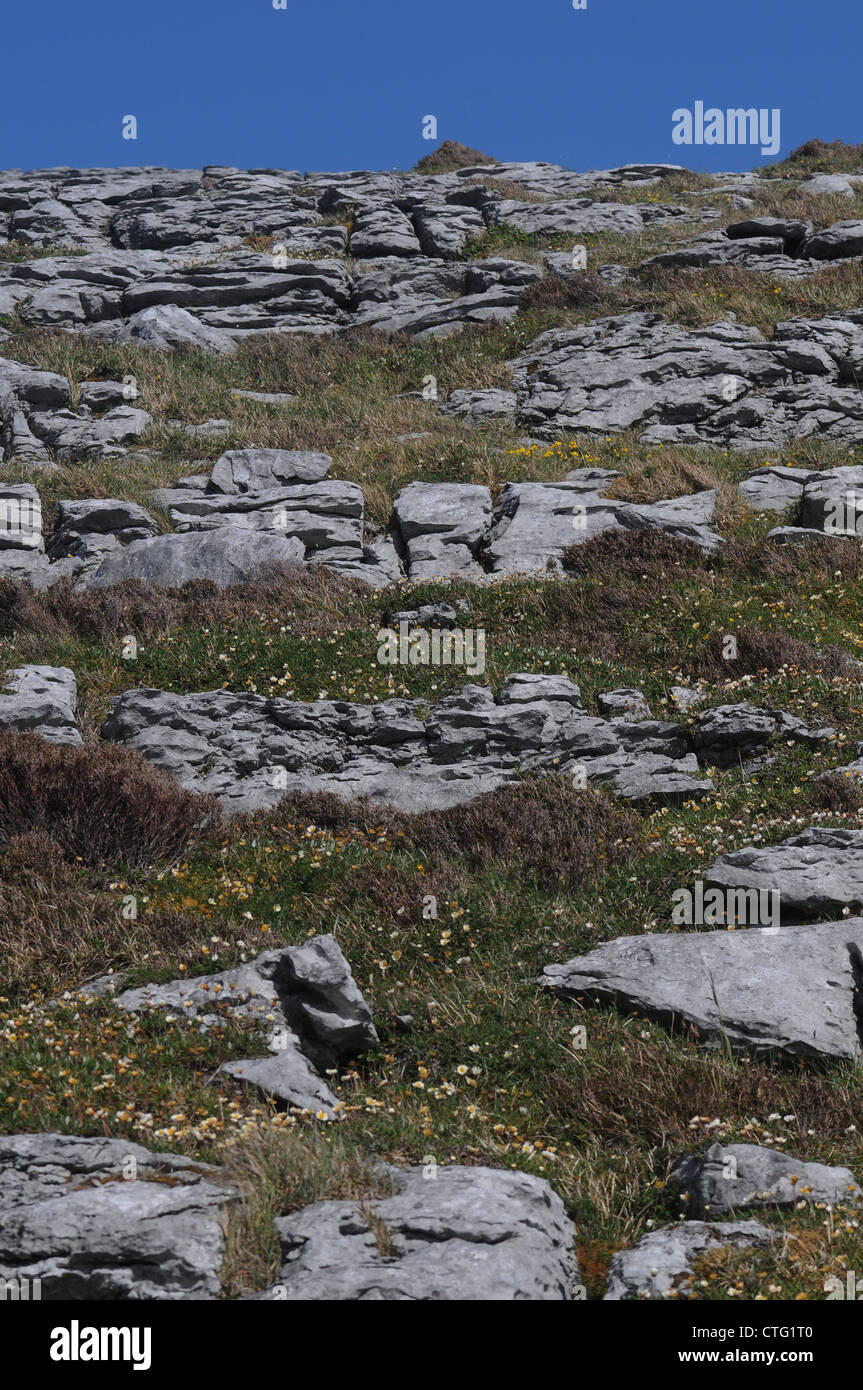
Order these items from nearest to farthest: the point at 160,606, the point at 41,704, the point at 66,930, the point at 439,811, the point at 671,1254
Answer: the point at 671,1254 → the point at 66,930 → the point at 439,811 → the point at 41,704 → the point at 160,606

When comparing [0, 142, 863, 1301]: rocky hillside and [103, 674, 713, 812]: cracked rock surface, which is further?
[103, 674, 713, 812]: cracked rock surface

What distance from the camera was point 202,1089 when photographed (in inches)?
262

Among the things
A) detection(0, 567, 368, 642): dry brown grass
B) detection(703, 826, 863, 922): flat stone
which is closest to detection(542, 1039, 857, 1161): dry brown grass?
detection(703, 826, 863, 922): flat stone

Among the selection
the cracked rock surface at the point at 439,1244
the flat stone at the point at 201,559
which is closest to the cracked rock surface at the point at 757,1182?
the cracked rock surface at the point at 439,1244

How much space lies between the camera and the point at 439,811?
10469mm

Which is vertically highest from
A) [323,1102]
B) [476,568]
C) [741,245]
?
[741,245]

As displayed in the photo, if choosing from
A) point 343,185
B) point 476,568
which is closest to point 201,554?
point 476,568

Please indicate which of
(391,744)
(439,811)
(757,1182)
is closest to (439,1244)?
(757,1182)

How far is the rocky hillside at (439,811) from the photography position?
18.6ft

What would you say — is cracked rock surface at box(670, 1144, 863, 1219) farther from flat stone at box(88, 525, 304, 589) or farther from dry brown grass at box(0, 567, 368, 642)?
flat stone at box(88, 525, 304, 589)

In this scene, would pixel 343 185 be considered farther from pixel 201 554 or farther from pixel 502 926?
pixel 502 926

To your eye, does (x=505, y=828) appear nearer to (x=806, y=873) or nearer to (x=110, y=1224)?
(x=806, y=873)

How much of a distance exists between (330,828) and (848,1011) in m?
4.87

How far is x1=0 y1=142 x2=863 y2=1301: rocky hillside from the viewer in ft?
18.6
